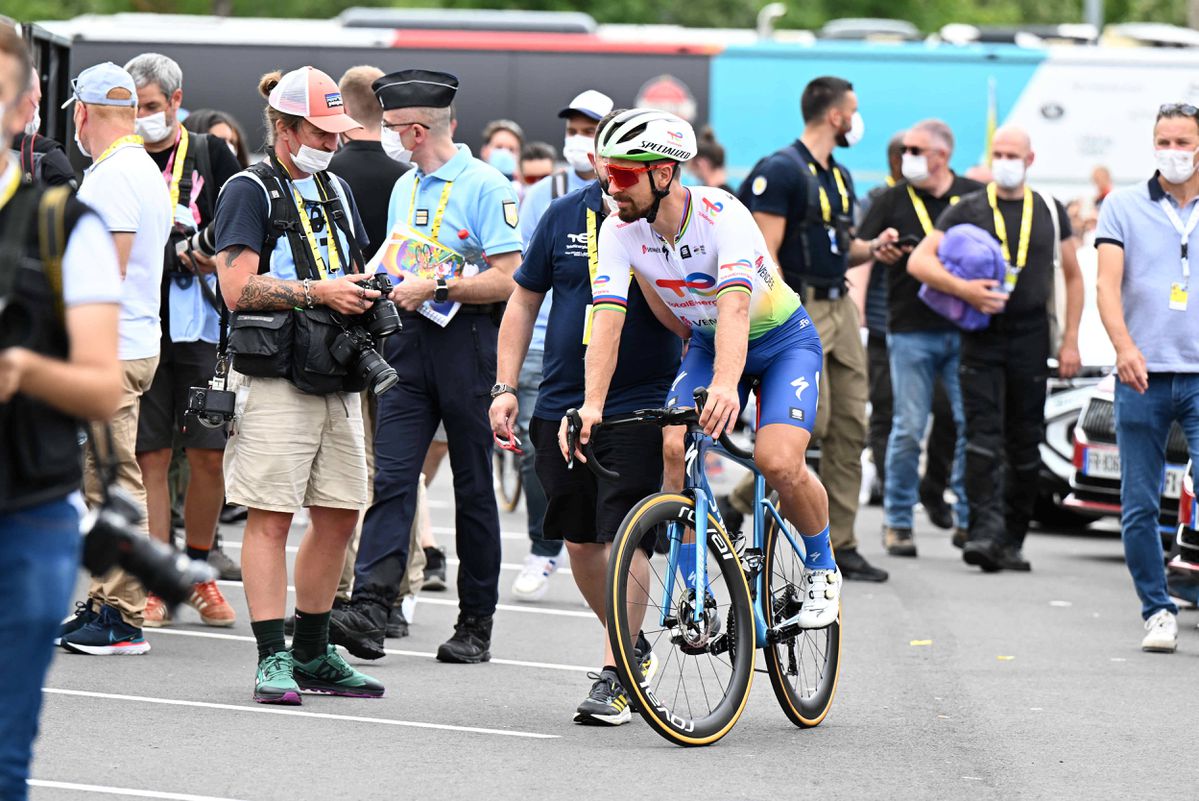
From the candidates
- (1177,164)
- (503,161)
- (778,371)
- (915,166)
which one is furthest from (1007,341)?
(778,371)

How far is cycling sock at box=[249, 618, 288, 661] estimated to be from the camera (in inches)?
270

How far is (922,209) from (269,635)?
6.51 meters

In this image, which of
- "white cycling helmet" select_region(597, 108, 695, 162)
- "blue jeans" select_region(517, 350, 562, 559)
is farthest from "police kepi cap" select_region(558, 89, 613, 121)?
"white cycling helmet" select_region(597, 108, 695, 162)

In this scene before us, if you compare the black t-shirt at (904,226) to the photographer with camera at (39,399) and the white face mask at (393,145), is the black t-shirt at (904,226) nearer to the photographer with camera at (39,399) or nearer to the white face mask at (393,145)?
the white face mask at (393,145)

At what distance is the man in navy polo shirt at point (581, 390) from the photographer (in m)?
6.93

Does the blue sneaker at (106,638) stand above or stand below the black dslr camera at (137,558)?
below

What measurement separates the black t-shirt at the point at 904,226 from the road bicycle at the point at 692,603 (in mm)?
5551

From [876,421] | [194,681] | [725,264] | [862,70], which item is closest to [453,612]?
[194,681]

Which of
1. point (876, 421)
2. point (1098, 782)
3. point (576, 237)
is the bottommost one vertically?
point (876, 421)

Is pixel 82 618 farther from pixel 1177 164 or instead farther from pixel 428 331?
pixel 1177 164

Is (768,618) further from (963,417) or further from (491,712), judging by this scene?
(963,417)

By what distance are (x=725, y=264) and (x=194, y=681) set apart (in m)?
2.54

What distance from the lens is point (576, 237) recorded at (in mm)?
7414

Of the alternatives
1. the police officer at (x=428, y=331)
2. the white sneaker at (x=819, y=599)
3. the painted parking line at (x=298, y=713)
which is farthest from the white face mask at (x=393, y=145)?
the white sneaker at (x=819, y=599)
